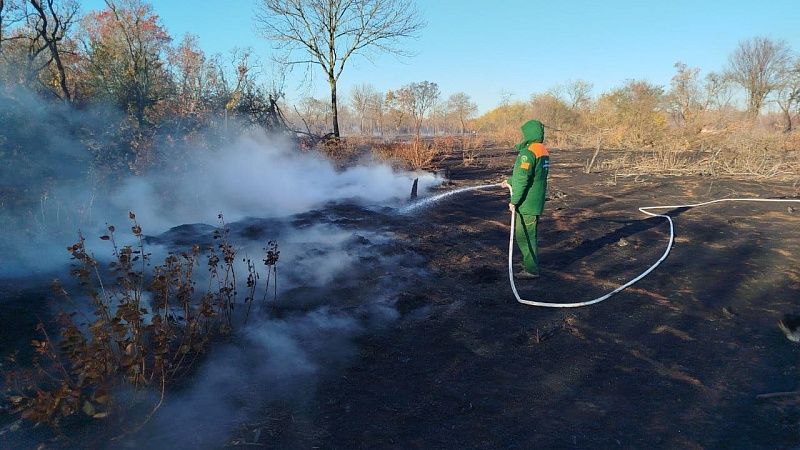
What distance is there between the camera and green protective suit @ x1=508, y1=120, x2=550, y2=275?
219 inches

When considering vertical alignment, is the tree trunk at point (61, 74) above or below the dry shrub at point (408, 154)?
above

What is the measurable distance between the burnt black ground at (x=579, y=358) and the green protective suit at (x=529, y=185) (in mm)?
508

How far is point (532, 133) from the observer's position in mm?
5645

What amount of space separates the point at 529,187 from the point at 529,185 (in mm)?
31

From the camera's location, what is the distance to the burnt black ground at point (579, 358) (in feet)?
9.39

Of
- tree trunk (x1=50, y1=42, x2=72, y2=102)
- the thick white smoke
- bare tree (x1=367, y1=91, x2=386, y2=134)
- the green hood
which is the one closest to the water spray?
the green hood

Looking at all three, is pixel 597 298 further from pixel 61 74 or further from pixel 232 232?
pixel 61 74

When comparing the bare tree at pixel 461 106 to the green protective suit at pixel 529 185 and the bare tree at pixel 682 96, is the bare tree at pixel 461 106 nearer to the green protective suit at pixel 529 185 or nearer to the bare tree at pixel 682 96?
the bare tree at pixel 682 96

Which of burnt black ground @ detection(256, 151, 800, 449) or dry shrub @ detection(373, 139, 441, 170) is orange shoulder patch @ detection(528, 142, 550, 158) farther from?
dry shrub @ detection(373, 139, 441, 170)

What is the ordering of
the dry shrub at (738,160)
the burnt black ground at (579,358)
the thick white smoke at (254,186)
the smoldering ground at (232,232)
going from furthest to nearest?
the dry shrub at (738,160) < the thick white smoke at (254,186) < the smoldering ground at (232,232) < the burnt black ground at (579,358)

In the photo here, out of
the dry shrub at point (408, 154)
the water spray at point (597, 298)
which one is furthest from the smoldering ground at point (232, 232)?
the dry shrub at point (408, 154)

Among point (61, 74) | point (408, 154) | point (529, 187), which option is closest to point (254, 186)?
point (61, 74)

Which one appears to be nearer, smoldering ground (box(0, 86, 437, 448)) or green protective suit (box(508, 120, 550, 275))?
smoldering ground (box(0, 86, 437, 448))

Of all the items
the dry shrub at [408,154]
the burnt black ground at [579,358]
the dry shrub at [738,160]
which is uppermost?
the dry shrub at [408,154]
